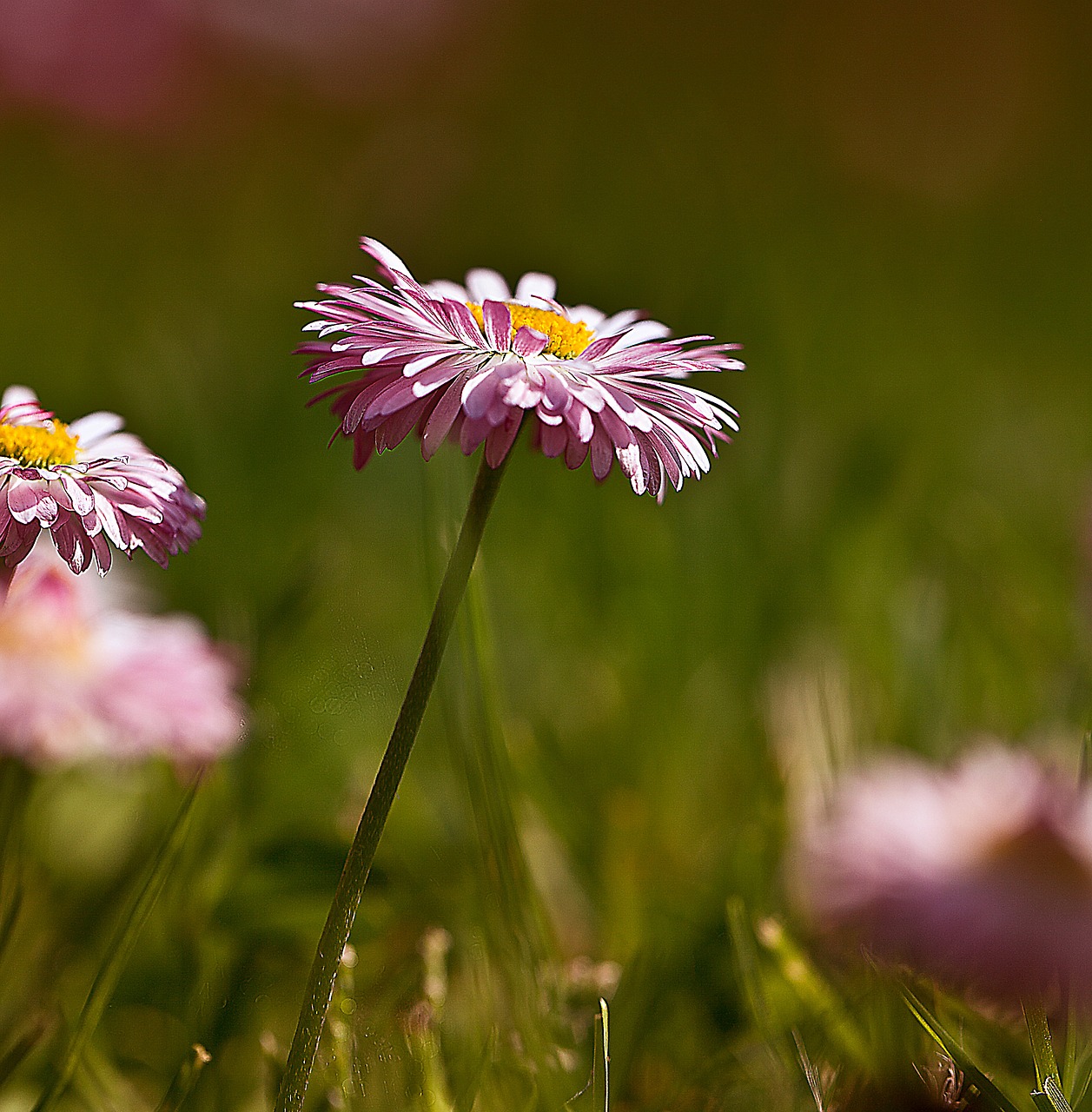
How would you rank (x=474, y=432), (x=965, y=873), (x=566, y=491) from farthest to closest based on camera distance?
1. (x=566, y=491)
2. (x=965, y=873)
3. (x=474, y=432)

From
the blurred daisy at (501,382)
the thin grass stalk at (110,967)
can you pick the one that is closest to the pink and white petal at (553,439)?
the blurred daisy at (501,382)

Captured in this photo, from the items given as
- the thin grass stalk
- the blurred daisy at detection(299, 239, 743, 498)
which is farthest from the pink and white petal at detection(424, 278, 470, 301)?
the thin grass stalk

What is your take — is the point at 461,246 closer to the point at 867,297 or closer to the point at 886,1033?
the point at 867,297

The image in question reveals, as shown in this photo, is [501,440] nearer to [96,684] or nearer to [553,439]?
[553,439]

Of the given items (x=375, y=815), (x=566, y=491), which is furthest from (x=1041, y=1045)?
(x=566, y=491)

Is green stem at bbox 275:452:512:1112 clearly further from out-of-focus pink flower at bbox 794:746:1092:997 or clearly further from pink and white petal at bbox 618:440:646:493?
out-of-focus pink flower at bbox 794:746:1092:997

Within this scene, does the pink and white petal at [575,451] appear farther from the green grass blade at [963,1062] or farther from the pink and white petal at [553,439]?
the green grass blade at [963,1062]
